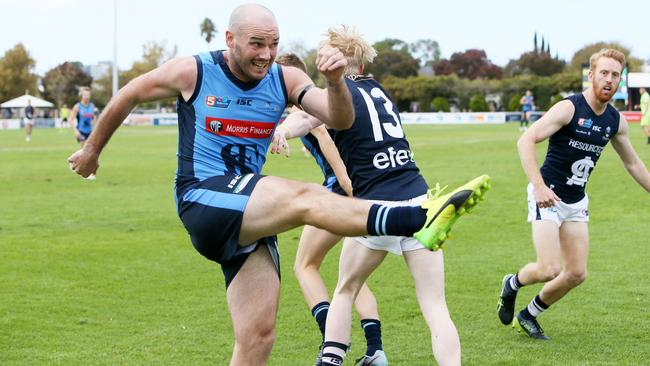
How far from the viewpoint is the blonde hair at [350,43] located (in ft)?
20.1

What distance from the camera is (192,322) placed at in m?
8.27

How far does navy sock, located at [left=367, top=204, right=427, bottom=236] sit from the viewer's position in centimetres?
459

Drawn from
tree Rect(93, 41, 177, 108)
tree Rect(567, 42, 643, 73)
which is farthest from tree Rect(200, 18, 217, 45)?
tree Rect(567, 42, 643, 73)

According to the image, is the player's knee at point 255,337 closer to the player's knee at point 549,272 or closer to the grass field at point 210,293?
→ the grass field at point 210,293

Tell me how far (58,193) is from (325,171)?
13386 mm

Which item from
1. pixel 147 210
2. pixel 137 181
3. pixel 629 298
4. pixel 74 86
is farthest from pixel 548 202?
pixel 74 86

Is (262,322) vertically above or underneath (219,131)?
underneath

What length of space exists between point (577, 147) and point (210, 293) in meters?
4.04

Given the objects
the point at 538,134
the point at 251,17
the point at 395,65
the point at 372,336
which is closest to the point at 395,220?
the point at 251,17

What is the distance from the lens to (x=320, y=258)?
7.46 meters

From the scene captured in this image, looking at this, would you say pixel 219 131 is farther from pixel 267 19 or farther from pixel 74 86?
pixel 74 86

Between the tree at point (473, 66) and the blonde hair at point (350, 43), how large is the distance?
12140 cm

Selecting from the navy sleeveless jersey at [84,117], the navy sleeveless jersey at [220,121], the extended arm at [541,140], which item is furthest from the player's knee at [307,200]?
the navy sleeveless jersey at [84,117]

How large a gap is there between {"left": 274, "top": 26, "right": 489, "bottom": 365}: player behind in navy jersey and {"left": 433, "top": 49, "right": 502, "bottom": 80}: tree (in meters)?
121
